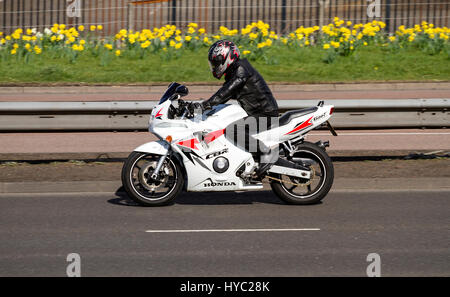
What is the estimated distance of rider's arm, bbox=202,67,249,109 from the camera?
8.17 meters

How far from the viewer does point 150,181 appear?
8422 mm

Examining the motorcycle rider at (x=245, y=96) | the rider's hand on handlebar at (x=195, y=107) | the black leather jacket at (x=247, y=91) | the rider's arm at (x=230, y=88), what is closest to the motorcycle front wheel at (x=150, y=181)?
the rider's hand on handlebar at (x=195, y=107)

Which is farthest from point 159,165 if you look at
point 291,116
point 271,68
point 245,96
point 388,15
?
point 388,15

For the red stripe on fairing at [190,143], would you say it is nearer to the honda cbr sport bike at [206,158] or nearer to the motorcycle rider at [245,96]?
the honda cbr sport bike at [206,158]

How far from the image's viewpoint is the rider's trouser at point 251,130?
841cm

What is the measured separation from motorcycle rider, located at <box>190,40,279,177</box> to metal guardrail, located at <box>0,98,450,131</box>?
1.95 m

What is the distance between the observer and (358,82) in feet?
59.4

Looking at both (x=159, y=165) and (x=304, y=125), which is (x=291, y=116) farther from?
(x=159, y=165)

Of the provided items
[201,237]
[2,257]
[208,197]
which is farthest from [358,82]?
[2,257]

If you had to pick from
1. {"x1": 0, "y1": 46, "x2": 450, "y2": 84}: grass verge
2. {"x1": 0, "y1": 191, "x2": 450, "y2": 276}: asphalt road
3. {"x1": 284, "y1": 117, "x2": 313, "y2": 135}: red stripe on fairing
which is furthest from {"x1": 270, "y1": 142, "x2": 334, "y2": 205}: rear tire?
{"x1": 0, "y1": 46, "x2": 450, "y2": 84}: grass verge

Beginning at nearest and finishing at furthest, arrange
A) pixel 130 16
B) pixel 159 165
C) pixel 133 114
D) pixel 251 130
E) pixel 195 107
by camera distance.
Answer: pixel 195 107 < pixel 159 165 < pixel 251 130 < pixel 133 114 < pixel 130 16

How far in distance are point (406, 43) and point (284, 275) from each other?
636 inches

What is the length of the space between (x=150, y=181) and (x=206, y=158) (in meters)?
0.65

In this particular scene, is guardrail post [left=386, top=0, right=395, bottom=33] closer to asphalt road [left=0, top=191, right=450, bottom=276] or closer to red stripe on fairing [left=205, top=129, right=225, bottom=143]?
asphalt road [left=0, top=191, right=450, bottom=276]
